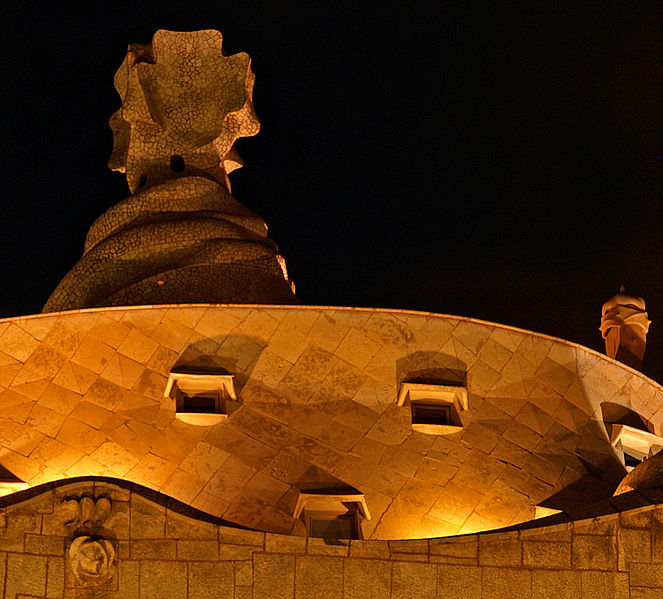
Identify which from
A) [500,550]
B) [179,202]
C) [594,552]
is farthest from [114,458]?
[594,552]

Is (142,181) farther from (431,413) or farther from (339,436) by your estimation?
(431,413)

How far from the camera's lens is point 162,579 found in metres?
12.8

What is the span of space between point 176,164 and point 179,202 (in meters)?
1.26

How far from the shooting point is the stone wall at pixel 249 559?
41.9ft

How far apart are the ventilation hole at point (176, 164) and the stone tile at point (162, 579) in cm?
1011

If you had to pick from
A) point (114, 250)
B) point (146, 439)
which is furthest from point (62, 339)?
point (114, 250)

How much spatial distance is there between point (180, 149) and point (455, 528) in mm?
8485

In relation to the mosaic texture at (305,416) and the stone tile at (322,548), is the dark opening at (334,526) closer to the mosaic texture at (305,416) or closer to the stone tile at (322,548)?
the mosaic texture at (305,416)

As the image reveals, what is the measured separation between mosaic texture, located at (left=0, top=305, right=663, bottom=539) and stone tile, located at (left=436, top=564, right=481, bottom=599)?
3.01 metres

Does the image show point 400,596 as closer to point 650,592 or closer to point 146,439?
point 650,592

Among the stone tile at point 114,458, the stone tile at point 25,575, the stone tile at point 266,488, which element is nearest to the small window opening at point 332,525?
the stone tile at point 266,488

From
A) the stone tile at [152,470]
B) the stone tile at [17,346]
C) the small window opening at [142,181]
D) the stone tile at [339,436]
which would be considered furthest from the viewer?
the small window opening at [142,181]

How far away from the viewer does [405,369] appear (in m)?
17.4

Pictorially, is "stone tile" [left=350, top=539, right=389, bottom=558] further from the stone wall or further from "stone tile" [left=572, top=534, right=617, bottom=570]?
"stone tile" [left=572, top=534, right=617, bottom=570]
